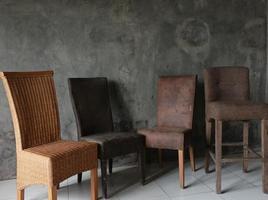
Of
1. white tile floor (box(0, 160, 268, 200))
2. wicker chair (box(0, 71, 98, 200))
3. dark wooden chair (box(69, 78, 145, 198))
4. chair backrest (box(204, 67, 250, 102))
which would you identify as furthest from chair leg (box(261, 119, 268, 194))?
wicker chair (box(0, 71, 98, 200))

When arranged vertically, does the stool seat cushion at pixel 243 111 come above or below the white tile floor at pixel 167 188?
above

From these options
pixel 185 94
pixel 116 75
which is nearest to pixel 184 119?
pixel 185 94

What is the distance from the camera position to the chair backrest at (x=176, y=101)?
10.5 ft

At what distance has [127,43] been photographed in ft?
11.1

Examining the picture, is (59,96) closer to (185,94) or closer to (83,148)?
(83,148)

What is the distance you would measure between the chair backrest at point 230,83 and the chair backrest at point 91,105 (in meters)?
1.10

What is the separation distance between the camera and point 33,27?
309 centimetres

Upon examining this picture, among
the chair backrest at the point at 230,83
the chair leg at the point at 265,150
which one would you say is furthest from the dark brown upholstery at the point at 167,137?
the chair leg at the point at 265,150

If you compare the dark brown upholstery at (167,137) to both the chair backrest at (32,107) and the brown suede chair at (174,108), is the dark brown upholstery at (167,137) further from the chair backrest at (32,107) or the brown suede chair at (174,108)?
the chair backrest at (32,107)

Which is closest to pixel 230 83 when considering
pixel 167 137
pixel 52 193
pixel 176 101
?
pixel 176 101

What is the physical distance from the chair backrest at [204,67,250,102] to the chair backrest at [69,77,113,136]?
1.10 metres

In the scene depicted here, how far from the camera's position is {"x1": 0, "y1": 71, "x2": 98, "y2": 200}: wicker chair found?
221 centimetres

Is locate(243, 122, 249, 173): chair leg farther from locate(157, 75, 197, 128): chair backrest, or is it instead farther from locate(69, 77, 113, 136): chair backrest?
locate(69, 77, 113, 136): chair backrest

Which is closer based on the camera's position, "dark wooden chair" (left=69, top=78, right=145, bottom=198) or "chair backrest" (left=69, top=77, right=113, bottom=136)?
"dark wooden chair" (left=69, top=78, right=145, bottom=198)
